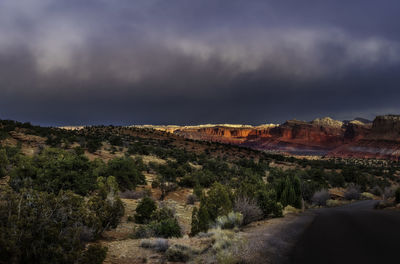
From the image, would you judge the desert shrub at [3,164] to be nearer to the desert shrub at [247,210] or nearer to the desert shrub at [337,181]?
the desert shrub at [247,210]

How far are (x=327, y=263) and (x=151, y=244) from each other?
18.9 feet

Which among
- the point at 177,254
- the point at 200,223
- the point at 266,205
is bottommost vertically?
the point at 266,205

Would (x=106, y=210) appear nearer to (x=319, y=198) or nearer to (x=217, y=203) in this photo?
(x=217, y=203)

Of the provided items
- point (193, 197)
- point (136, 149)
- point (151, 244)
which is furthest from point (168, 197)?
point (136, 149)

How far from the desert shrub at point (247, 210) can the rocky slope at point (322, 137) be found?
11813cm

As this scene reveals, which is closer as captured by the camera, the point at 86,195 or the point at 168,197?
the point at 86,195

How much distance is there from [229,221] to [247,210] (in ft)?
7.46

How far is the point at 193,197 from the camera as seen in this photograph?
22.7m

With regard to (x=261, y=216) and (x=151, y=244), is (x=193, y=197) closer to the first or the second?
(x=261, y=216)

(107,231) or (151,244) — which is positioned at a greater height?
(151,244)

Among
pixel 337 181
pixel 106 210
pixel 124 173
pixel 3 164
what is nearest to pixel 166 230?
pixel 106 210

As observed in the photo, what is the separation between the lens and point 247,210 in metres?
14.5

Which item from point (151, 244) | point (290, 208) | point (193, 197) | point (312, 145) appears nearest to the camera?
point (151, 244)

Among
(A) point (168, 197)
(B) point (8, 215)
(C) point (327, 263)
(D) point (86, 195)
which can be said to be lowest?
(A) point (168, 197)
